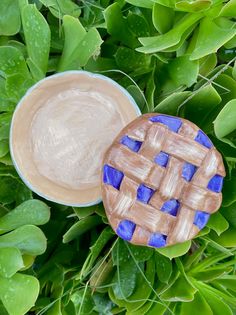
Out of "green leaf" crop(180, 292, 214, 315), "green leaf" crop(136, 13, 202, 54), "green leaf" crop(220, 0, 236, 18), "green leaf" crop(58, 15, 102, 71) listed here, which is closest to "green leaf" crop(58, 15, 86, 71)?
"green leaf" crop(58, 15, 102, 71)

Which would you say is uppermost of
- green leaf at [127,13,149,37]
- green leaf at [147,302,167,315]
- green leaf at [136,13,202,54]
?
green leaf at [136,13,202,54]

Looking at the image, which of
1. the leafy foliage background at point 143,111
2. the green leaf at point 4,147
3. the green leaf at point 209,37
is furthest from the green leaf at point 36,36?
the green leaf at point 209,37

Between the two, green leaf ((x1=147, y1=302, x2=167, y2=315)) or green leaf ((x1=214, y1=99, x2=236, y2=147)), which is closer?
green leaf ((x1=214, y1=99, x2=236, y2=147))

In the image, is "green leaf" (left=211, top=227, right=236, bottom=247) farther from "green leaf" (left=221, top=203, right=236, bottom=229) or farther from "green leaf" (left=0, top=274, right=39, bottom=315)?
"green leaf" (left=0, top=274, right=39, bottom=315)

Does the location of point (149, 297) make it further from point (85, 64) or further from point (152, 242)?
point (85, 64)

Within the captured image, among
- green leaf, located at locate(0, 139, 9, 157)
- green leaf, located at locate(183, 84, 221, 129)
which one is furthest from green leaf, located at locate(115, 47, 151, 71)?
green leaf, located at locate(0, 139, 9, 157)

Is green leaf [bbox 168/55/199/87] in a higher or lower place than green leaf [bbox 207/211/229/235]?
higher

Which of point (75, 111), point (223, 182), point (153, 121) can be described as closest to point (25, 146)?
point (75, 111)
